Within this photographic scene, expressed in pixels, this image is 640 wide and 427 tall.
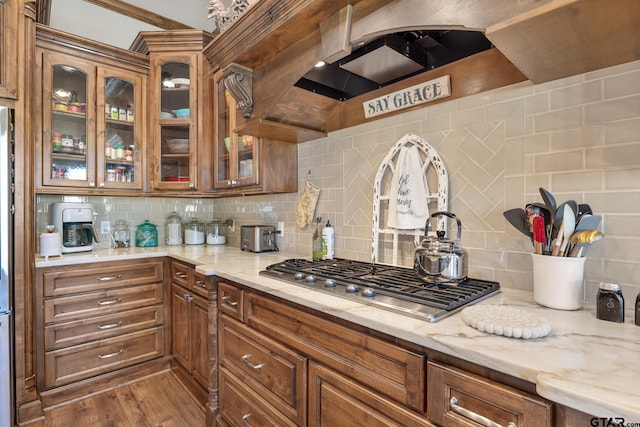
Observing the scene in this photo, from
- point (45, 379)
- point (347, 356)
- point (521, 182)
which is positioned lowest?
point (45, 379)

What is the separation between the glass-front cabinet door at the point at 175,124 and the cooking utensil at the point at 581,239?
7.78ft

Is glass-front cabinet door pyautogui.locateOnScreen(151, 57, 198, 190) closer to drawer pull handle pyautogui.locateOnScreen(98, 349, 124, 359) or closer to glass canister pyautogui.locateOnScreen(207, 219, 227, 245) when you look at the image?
glass canister pyautogui.locateOnScreen(207, 219, 227, 245)

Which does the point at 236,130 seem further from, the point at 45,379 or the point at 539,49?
the point at 45,379

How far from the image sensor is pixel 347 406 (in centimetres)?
103

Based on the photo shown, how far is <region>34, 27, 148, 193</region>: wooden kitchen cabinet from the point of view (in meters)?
2.18

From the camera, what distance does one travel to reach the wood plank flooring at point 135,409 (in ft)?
6.10

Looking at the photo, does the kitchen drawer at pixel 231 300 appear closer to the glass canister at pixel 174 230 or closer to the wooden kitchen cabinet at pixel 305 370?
the wooden kitchen cabinet at pixel 305 370

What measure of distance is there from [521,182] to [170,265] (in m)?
2.29

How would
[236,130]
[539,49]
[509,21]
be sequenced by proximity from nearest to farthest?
[509,21]
[539,49]
[236,130]

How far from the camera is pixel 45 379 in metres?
1.99

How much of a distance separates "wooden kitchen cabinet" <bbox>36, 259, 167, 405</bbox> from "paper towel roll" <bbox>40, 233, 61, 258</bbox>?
0.14m

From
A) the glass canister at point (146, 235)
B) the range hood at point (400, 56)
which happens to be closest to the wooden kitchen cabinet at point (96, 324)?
the glass canister at point (146, 235)

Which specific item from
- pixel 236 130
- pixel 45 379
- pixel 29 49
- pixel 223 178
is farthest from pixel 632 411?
pixel 29 49

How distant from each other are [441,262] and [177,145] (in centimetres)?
225
